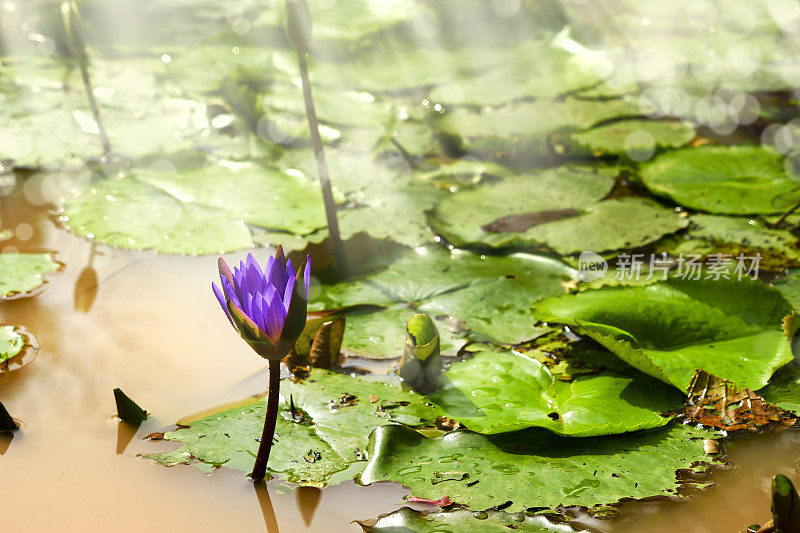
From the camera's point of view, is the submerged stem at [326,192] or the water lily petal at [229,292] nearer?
the water lily petal at [229,292]

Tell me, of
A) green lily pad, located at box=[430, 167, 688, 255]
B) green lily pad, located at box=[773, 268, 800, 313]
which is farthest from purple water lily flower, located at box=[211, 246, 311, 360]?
green lily pad, located at box=[773, 268, 800, 313]

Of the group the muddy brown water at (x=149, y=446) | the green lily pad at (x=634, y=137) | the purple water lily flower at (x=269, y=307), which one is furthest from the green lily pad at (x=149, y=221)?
the green lily pad at (x=634, y=137)

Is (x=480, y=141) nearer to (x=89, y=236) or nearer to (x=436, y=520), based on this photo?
(x=89, y=236)

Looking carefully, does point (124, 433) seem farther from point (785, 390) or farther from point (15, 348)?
point (785, 390)

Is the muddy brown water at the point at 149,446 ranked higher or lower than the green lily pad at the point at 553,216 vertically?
lower

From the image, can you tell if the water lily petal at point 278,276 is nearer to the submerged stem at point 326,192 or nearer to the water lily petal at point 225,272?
the water lily petal at point 225,272

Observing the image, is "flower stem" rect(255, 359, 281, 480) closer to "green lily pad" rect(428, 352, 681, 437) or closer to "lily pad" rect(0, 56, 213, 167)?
"green lily pad" rect(428, 352, 681, 437)

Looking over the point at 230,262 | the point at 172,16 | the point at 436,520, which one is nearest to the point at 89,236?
the point at 230,262
